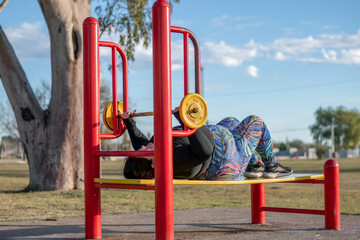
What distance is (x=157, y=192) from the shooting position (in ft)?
11.9

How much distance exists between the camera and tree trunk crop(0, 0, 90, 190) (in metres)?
10.7

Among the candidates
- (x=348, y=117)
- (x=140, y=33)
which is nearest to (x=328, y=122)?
(x=348, y=117)

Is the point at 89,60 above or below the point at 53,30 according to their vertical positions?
below

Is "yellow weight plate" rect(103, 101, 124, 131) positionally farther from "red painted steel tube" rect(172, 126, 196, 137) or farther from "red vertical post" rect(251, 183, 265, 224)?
"red vertical post" rect(251, 183, 265, 224)

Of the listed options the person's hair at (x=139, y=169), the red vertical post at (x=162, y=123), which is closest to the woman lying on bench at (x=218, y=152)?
the person's hair at (x=139, y=169)

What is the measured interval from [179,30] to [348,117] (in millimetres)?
86491

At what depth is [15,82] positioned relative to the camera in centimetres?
1084

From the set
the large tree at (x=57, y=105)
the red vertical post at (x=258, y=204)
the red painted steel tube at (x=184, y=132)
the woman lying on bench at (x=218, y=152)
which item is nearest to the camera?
the red painted steel tube at (x=184, y=132)

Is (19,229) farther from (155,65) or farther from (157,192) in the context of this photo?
(155,65)

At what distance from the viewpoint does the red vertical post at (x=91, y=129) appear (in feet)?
13.6

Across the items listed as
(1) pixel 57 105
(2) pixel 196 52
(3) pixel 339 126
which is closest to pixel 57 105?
(1) pixel 57 105

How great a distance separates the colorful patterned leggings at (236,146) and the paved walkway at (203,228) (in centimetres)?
64

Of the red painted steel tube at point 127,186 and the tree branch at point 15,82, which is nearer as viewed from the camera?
the red painted steel tube at point 127,186

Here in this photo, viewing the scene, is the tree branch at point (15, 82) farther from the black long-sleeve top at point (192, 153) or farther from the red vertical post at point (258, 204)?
the black long-sleeve top at point (192, 153)
